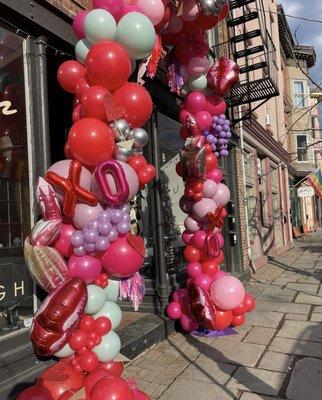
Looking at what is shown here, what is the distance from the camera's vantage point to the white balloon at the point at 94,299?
3.13 metres

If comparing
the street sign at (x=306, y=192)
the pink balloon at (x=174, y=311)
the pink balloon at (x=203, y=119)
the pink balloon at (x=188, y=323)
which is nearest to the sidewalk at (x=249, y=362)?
the pink balloon at (x=188, y=323)

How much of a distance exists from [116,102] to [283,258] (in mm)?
11793

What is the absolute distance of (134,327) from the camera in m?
5.21

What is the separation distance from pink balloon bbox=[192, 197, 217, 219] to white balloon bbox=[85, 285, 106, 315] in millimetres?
2461

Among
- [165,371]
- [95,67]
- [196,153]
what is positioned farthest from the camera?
[196,153]

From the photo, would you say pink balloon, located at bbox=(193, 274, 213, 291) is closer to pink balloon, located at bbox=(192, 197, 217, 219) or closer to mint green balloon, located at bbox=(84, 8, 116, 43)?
pink balloon, located at bbox=(192, 197, 217, 219)

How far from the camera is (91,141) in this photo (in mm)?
3092

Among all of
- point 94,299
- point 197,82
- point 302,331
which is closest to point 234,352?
point 302,331

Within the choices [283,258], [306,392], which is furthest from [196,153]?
[283,258]

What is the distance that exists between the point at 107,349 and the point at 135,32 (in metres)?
2.56

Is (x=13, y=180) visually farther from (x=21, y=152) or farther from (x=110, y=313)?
(x=110, y=313)

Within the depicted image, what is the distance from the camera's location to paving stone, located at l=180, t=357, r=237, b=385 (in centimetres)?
410

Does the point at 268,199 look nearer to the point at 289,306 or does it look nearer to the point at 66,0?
the point at 289,306

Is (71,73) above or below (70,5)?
below
